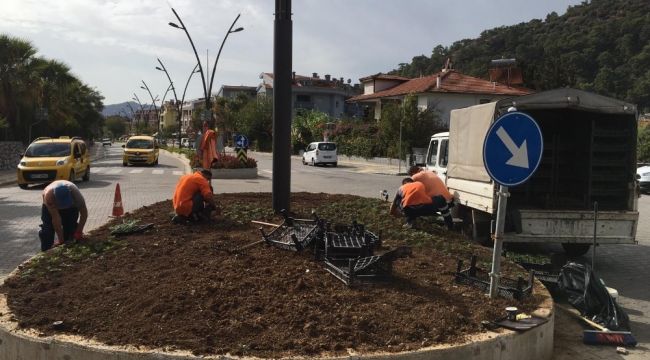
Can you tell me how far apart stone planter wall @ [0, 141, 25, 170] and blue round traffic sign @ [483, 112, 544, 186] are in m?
28.2

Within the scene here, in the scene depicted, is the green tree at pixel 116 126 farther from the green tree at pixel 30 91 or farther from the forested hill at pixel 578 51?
the green tree at pixel 30 91

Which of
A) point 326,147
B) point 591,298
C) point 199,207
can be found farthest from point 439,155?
point 326,147

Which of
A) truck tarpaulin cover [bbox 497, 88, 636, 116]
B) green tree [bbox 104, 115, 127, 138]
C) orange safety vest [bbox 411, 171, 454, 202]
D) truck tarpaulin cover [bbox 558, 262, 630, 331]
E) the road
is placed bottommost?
the road

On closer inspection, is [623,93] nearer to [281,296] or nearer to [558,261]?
[558,261]

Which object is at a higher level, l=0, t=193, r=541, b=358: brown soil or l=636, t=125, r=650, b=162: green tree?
l=636, t=125, r=650, b=162: green tree

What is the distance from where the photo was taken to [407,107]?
34156mm

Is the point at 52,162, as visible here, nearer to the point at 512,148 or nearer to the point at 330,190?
the point at 330,190

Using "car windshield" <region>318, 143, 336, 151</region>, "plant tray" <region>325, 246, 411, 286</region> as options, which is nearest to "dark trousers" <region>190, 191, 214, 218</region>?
"plant tray" <region>325, 246, 411, 286</region>

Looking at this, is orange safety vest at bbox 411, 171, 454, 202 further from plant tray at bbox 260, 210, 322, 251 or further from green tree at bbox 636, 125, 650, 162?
green tree at bbox 636, 125, 650, 162

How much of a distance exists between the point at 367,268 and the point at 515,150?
1.69 m

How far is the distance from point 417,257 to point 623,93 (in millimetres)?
58213

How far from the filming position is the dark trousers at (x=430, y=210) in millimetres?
8742

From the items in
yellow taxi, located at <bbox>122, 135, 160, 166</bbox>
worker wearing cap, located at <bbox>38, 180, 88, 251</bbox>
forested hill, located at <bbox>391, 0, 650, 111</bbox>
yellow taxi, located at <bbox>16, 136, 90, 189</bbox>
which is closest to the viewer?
worker wearing cap, located at <bbox>38, 180, 88, 251</bbox>

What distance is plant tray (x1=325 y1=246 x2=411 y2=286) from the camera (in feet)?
17.1
